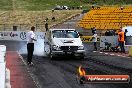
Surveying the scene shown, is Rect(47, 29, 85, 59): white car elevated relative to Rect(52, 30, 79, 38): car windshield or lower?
lower

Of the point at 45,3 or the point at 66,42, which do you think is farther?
the point at 45,3

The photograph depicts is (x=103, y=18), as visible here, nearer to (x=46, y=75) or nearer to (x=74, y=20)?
(x=74, y=20)

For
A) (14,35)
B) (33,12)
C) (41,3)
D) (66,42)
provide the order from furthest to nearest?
(41,3) → (33,12) → (14,35) → (66,42)

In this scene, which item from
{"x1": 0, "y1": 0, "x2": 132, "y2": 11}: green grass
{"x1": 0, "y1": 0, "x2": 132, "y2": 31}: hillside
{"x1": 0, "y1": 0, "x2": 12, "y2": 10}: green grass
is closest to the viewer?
{"x1": 0, "y1": 0, "x2": 132, "y2": 31}: hillside

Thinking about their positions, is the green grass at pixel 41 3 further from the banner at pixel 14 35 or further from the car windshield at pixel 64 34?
the car windshield at pixel 64 34

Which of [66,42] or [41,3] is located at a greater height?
[41,3]

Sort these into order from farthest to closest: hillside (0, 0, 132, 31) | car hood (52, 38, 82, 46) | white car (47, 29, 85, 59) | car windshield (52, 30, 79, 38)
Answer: hillside (0, 0, 132, 31), car windshield (52, 30, 79, 38), car hood (52, 38, 82, 46), white car (47, 29, 85, 59)

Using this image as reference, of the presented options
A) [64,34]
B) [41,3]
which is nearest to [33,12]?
[41,3]

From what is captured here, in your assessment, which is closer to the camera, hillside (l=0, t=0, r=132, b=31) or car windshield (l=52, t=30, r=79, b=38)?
car windshield (l=52, t=30, r=79, b=38)

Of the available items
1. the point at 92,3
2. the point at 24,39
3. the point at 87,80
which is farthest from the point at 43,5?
the point at 87,80

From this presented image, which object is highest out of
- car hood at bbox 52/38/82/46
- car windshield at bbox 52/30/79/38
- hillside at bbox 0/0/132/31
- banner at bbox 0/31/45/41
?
hillside at bbox 0/0/132/31

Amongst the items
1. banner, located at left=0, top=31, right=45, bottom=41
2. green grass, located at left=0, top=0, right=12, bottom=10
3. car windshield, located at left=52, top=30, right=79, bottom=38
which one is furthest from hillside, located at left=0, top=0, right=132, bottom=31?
car windshield, located at left=52, top=30, right=79, bottom=38

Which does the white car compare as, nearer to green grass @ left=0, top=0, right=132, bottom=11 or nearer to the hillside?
the hillside

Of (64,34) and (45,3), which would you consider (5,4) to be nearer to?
(45,3)
